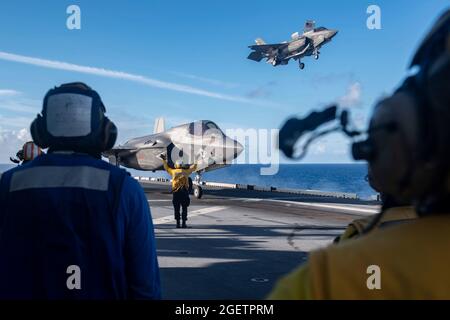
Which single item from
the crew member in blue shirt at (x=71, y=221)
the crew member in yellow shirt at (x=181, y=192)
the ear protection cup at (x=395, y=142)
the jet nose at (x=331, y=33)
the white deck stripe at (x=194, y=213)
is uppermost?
the jet nose at (x=331, y=33)

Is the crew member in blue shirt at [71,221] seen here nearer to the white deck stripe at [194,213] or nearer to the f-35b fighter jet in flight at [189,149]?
the white deck stripe at [194,213]

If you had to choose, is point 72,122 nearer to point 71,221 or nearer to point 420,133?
point 71,221

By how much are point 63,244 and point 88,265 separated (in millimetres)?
187

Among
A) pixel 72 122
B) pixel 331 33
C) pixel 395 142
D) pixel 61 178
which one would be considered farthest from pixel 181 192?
pixel 331 33

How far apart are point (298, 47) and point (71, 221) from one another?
36.6 m

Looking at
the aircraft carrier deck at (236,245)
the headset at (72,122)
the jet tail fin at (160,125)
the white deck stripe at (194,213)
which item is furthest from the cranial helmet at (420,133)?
the jet tail fin at (160,125)

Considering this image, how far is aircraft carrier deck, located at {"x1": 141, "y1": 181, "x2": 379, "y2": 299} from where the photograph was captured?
741 centimetres

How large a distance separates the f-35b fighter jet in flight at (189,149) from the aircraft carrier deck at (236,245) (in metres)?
4.95

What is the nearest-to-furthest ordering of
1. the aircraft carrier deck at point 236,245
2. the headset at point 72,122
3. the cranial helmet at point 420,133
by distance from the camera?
the cranial helmet at point 420,133 < the headset at point 72,122 < the aircraft carrier deck at point 236,245

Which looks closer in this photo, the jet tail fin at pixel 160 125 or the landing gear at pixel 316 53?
the landing gear at pixel 316 53

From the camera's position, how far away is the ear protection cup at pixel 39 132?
2.77 meters

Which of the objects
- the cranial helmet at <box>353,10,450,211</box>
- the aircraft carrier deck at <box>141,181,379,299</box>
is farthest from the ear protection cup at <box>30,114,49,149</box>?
the aircraft carrier deck at <box>141,181,379,299</box>
